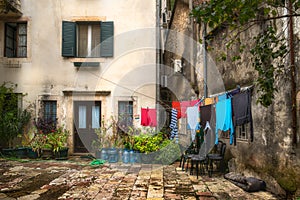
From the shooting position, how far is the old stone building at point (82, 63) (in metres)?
9.84

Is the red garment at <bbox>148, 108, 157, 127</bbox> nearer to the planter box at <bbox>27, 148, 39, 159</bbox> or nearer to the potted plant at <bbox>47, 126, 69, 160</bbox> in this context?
the potted plant at <bbox>47, 126, 69, 160</bbox>

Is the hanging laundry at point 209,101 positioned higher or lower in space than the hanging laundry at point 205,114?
higher

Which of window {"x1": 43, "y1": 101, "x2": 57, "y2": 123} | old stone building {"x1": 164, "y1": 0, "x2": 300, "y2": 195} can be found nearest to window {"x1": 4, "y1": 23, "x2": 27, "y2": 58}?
window {"x1": 43, "y1": 101, "x2": 57, "y2": 123}

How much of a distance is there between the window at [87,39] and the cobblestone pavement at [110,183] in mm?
4451

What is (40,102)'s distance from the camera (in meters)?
9.84

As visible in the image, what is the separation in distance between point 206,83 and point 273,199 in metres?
4.38

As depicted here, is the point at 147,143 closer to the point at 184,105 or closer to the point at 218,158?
the point at 184,105

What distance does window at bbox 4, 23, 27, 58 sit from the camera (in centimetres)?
1012

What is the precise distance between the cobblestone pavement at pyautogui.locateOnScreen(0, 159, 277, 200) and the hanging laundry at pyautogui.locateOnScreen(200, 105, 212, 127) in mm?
1607

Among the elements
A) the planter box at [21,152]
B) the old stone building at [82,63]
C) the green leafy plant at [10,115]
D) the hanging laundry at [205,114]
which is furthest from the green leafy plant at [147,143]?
the green leafy plant at [10,115]

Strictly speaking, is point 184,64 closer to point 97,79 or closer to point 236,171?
point 97,79

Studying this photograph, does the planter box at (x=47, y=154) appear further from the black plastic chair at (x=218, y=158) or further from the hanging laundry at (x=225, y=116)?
the hanging laundry at (x=225, y=116)

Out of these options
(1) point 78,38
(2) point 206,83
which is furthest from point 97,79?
(2) point 206,83

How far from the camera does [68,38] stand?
9812 millimetres
